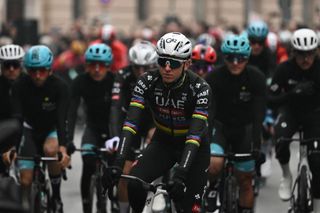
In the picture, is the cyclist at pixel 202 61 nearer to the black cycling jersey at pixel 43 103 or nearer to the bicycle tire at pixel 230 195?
the black cycling jersey at pixel 43 103

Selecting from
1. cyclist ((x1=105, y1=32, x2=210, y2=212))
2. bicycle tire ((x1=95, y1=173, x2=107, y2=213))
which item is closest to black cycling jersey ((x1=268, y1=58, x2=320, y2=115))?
bicycle tire ((x1=95, y1=173, x2=107, y2=213))

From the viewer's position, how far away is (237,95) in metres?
11.0

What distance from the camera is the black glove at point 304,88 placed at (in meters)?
11.0

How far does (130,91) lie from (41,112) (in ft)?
3.12

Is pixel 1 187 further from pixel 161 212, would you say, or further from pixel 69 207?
pixel 69 207

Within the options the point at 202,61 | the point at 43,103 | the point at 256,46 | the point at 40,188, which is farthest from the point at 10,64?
the point at 256,46

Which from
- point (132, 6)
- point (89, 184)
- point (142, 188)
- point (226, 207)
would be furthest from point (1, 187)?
point (132, 6)

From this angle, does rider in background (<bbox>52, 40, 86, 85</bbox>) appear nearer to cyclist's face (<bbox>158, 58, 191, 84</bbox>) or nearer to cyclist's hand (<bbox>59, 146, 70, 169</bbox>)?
cyclist's hand (<bbox>59, 146, 70, 169</bbox>)

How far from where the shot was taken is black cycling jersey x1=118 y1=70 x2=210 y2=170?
8.43 metres

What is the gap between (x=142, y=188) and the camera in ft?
27.0

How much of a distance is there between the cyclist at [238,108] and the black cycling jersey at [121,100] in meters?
0.84

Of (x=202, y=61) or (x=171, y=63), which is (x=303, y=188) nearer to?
(x=202, y=61)

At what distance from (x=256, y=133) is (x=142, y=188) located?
105 inches

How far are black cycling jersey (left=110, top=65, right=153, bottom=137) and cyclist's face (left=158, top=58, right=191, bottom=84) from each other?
2.46m
